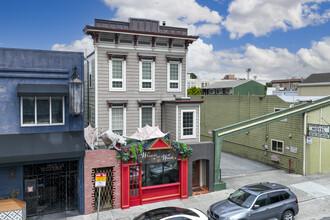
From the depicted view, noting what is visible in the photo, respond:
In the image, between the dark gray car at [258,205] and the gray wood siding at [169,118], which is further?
the gray wood siding at [169,118]

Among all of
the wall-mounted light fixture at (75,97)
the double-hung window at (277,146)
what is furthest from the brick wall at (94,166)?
the double-hung window at (277,146)

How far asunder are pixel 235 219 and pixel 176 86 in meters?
10.3

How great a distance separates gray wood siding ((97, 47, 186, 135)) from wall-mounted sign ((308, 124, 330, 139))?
10.7 meters

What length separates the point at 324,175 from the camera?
22.2m

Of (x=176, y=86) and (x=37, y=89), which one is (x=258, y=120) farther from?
(x=37, y=89)

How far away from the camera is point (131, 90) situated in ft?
60.6

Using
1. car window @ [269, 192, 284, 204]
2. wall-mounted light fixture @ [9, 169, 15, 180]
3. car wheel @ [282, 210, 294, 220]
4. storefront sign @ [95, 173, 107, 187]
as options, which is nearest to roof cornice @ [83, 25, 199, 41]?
wall-mounted light fixture @ [9, 169, 15, 180]

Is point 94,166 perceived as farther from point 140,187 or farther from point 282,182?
point 282,182

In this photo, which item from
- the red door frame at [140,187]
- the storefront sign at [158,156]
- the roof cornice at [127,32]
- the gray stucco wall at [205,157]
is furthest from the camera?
the gray stucco wall at [205,157]

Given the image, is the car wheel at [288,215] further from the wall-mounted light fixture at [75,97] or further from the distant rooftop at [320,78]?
the distant rooftop at [320,78]

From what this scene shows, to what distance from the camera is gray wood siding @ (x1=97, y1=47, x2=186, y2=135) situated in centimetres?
1766

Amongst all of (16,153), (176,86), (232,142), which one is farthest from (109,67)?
(232,142)

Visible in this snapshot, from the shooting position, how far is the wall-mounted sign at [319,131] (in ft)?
66.8

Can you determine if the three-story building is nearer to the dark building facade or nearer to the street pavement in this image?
the street pavement
